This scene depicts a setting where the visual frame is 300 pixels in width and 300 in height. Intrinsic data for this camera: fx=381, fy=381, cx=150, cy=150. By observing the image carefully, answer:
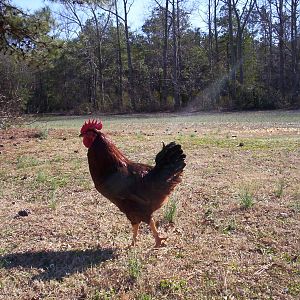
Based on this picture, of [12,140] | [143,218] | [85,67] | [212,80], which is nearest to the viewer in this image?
[143,218]

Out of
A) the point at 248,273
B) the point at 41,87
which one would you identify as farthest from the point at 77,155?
the point at 41,87

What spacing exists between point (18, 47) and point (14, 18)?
653 mm

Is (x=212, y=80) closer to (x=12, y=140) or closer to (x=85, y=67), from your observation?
(x=85, y=67)

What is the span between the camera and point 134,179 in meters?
3.50

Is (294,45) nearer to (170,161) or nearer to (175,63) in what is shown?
(175,63)

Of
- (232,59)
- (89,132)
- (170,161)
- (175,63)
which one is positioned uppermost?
(232,59)

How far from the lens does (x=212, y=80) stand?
109 feet

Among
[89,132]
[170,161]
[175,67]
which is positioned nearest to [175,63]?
[175,67]

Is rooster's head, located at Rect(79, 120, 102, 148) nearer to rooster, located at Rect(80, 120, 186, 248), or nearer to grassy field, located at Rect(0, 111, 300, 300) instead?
rooster, located at Rect(80, 120, 186, 248)

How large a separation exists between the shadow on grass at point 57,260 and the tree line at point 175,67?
2366cm

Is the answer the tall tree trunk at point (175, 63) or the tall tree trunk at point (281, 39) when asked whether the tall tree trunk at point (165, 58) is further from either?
the tall tree trunk at point (281, 39)

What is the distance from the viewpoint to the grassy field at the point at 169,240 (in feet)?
9.18

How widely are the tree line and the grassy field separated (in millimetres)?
22004

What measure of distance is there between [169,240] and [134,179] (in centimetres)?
70
